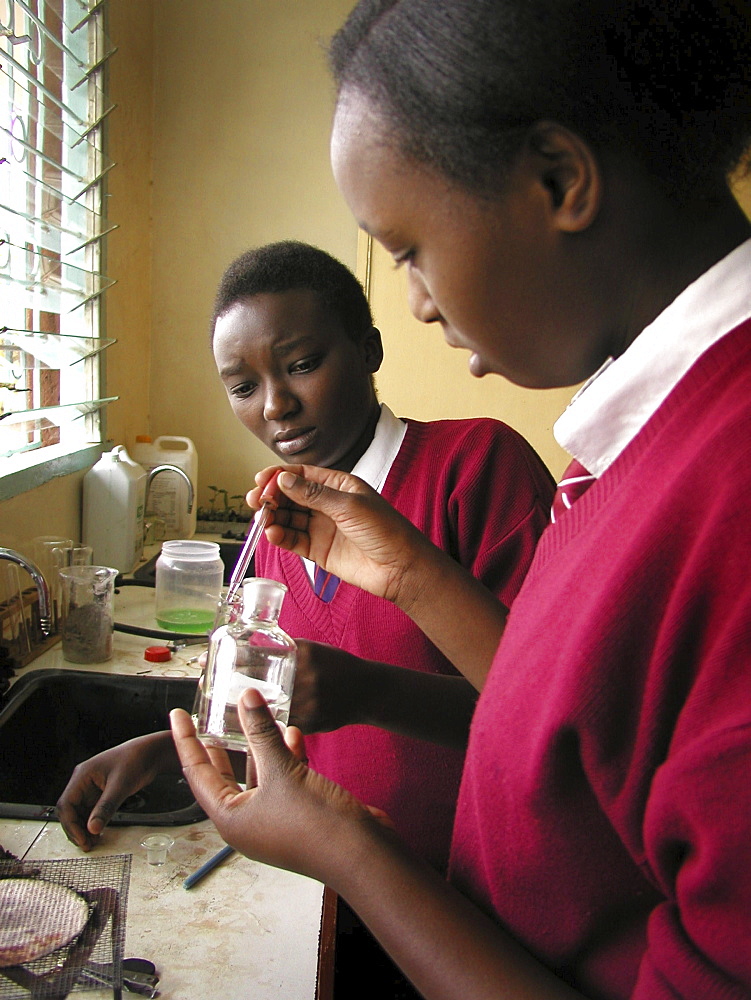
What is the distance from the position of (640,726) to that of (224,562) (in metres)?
2.16

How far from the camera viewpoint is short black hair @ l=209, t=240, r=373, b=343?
1.33 m

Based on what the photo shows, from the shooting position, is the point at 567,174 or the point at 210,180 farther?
the point at 210,180

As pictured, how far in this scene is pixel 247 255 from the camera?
55.6 inches

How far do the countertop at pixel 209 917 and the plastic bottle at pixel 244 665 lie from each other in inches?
8.1

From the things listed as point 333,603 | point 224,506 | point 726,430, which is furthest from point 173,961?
point 224,506

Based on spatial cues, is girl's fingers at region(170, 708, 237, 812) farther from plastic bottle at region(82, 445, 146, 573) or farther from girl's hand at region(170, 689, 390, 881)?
plastic bottle at region(82, 445, 146, 573)

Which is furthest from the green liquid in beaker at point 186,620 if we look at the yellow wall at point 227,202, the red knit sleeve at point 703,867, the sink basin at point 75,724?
the red knit sleeve at point 703,867

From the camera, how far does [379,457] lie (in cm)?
133

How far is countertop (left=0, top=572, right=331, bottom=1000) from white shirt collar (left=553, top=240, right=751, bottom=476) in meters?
0.62

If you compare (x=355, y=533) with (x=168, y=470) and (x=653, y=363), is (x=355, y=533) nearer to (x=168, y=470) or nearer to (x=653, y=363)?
(x=653, y=363)

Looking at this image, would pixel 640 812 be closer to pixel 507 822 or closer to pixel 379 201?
pixel 507 822

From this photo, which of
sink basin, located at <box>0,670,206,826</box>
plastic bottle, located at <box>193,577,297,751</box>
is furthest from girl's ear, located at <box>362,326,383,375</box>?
sink basin, located at <box>0,670,206,826</box>

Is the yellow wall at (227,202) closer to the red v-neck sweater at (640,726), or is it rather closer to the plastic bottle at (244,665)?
the plastic bottle at (244,665)

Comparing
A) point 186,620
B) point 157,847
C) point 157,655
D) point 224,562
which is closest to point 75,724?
point 157,655
